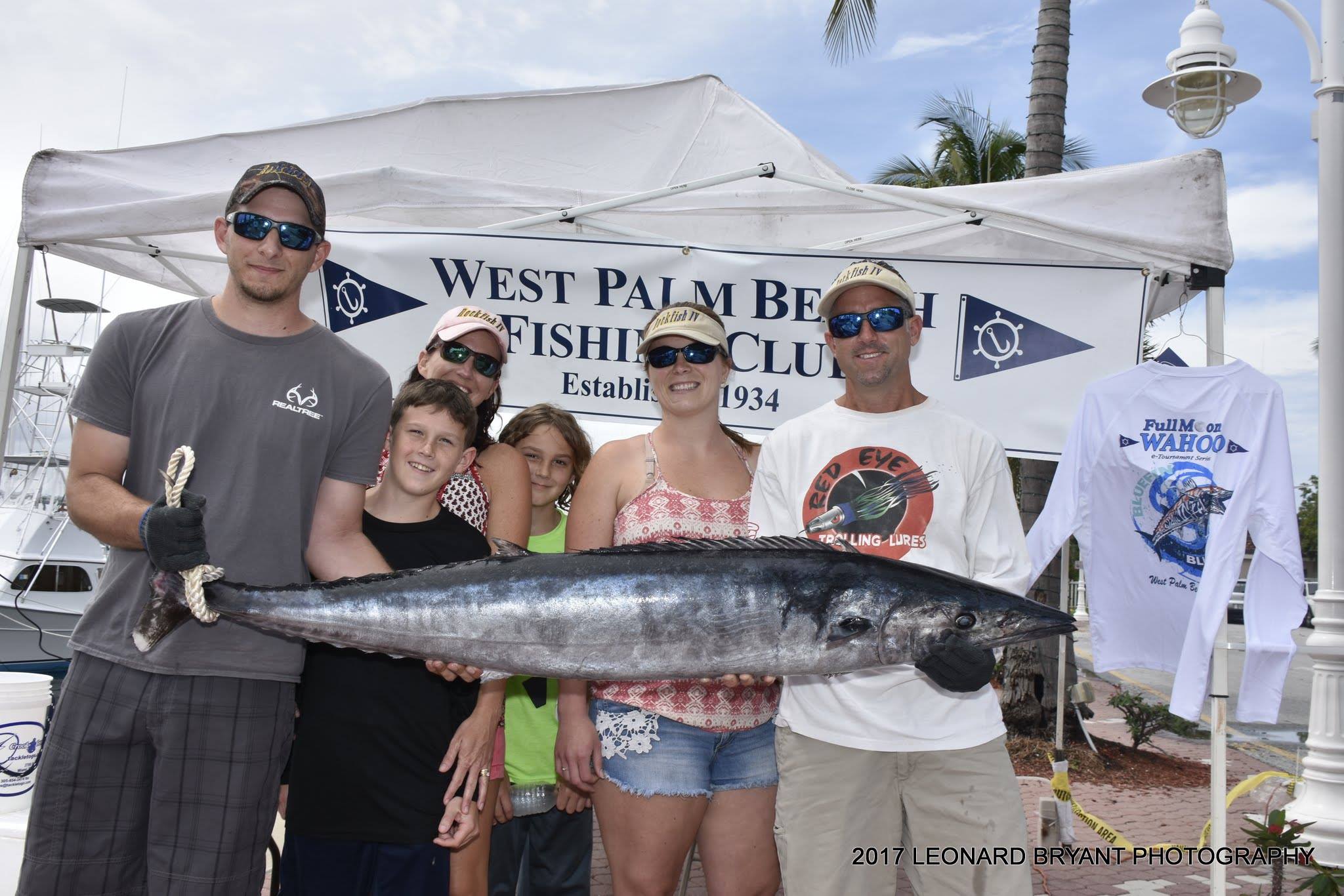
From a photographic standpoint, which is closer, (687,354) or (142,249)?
(687,354)

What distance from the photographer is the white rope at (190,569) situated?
7.35 ft

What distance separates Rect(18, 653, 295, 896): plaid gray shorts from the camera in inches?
92.5

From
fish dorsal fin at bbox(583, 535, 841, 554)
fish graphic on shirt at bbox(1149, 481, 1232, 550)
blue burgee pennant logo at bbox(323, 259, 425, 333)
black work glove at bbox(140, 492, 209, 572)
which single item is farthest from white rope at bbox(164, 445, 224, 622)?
fish graphic on shirt at bbox(1149, 481, 1232, 550)

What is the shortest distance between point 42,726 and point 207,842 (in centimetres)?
243

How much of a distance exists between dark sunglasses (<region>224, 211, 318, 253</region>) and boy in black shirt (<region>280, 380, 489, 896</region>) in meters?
0.70

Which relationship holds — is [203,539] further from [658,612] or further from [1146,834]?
[1146,834]

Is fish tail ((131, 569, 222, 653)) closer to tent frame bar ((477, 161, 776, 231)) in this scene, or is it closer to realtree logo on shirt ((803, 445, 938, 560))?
realtree logo on shirt ((803, 445, 938, 560))

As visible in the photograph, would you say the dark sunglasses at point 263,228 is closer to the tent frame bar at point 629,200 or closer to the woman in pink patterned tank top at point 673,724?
the woman in pink patterned tank top at point 673,724

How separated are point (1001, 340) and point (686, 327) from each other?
75.8 inches

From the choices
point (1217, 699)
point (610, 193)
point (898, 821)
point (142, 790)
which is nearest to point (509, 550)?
point (142, 790)

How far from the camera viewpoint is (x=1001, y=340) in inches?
168

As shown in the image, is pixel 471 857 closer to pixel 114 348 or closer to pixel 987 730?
pixel 987 730

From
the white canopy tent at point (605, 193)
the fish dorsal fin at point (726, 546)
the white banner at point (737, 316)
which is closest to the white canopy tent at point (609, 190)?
the white canopy tent at point (605, 193)

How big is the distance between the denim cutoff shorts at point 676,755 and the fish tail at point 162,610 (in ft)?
4.25
